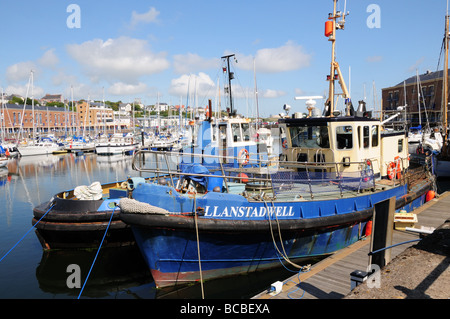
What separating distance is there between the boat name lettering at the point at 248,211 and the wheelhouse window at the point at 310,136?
126 inches

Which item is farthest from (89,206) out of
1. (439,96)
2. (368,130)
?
(439,96)

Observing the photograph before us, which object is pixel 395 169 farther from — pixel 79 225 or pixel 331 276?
pixel 79 225

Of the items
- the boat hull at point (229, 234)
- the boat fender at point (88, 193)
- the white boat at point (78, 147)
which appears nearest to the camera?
the boat hull at point (229, 234)

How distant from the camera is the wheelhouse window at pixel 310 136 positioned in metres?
10.7

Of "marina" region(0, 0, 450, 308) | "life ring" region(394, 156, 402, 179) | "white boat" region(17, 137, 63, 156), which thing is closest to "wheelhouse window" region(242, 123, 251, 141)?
"marina" region(0, 0, 450, 308)

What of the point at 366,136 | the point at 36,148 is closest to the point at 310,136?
the point at 366,136

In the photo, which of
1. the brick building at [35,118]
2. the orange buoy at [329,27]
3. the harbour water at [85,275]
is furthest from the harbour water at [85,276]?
the brick building at [35,118]

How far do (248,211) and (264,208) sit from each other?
0.42m

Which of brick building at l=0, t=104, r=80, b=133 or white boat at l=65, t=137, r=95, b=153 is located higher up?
brick building at l=0, t=104, r=80, b=133

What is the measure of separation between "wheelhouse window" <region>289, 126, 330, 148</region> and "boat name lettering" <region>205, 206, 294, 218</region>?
320 centimetres

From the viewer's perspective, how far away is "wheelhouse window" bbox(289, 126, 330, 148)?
419 inches

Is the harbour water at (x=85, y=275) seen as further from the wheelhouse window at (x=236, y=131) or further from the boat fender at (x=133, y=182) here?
the wheelhouse window at (x=236, y=131)

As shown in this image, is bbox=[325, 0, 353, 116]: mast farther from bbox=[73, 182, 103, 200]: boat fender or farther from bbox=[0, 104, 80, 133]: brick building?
bbox=[0, 104, 80, 133]: brick building
